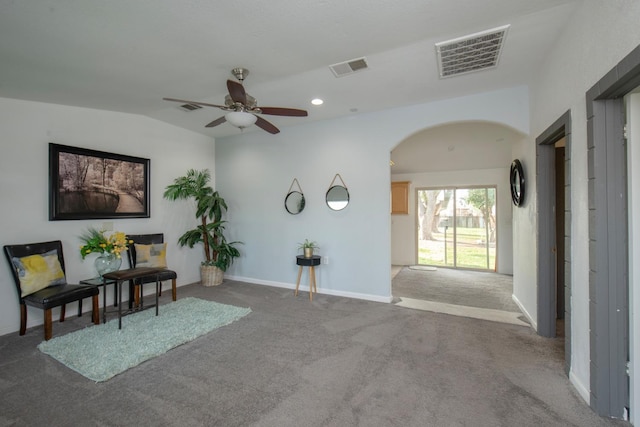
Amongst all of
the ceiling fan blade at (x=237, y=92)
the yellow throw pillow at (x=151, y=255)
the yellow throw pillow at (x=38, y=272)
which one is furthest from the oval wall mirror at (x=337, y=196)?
the yellow throw pillow at (x=38, y=272)

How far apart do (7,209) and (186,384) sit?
291 cm

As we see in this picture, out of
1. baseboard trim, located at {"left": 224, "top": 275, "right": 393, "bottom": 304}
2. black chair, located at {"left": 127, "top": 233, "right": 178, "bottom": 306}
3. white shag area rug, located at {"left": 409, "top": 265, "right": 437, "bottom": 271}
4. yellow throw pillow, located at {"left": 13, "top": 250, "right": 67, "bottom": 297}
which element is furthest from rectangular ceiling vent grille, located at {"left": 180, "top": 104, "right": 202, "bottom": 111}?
white shag area rug, located at {"left": 409, "top": 265, "right": 437, "bottom": 271}

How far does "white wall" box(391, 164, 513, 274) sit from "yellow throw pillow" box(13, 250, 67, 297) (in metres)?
6.48

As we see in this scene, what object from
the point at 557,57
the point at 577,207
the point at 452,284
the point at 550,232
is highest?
the point at 557,57

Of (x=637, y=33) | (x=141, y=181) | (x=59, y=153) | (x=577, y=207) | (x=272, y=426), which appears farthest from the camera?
(x=141, y=181)

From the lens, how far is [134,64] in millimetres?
2559

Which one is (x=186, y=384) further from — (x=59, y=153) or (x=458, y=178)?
(x=458, y=178)

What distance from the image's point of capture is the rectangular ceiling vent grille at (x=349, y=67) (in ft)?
8.61

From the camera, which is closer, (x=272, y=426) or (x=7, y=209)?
(x=272, y=426)

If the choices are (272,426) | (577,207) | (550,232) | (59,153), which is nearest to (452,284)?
(550,232)

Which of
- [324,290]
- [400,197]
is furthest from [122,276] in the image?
[400,197]

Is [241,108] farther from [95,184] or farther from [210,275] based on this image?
[210,275]

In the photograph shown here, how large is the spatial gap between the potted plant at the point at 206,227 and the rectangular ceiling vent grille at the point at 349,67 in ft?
10.1

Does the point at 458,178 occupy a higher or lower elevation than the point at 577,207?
higher
